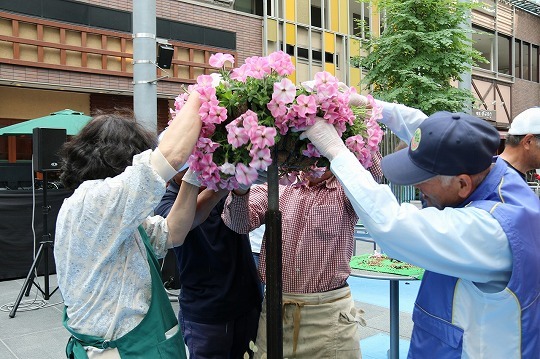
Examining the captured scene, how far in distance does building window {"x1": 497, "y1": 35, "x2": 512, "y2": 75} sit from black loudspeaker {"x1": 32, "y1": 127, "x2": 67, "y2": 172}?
2259 cm

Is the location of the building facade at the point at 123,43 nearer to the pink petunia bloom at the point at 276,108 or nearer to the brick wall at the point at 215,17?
the brick wall at the point at 215,17

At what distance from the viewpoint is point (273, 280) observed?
165cm

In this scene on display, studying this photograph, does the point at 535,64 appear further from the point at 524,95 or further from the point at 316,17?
the point at 316,17

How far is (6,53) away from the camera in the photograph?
1155cm

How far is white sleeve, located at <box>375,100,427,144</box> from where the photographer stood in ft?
6.82

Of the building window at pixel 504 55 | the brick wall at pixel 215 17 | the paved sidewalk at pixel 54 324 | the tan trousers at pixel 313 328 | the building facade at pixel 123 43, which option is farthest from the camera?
the building window at pixel 504 55

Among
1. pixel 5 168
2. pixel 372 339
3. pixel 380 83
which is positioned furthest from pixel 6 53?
pixel 372 339

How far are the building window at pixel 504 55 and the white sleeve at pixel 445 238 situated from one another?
25153 mm

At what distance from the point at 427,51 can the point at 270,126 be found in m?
11.0

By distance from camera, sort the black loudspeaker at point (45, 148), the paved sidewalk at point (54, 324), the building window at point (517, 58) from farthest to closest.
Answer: the building window at point (517, 58) < the black loudspeaker at point (45, 148) < the paved sidewalk at point (54, 324)

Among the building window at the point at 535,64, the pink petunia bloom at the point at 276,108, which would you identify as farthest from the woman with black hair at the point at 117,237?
the building window at the point at 535,64

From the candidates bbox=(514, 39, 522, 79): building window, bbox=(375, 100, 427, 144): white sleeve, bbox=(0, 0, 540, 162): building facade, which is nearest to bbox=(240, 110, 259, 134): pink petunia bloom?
bbox=(375, 100, 427, 144): white sleeve

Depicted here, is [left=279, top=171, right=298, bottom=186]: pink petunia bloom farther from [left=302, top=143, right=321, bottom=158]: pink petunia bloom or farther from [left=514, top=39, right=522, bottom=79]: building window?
[left=514, top=39, right=522, bottom=79]: building window

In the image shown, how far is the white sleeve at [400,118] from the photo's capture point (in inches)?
81.9
